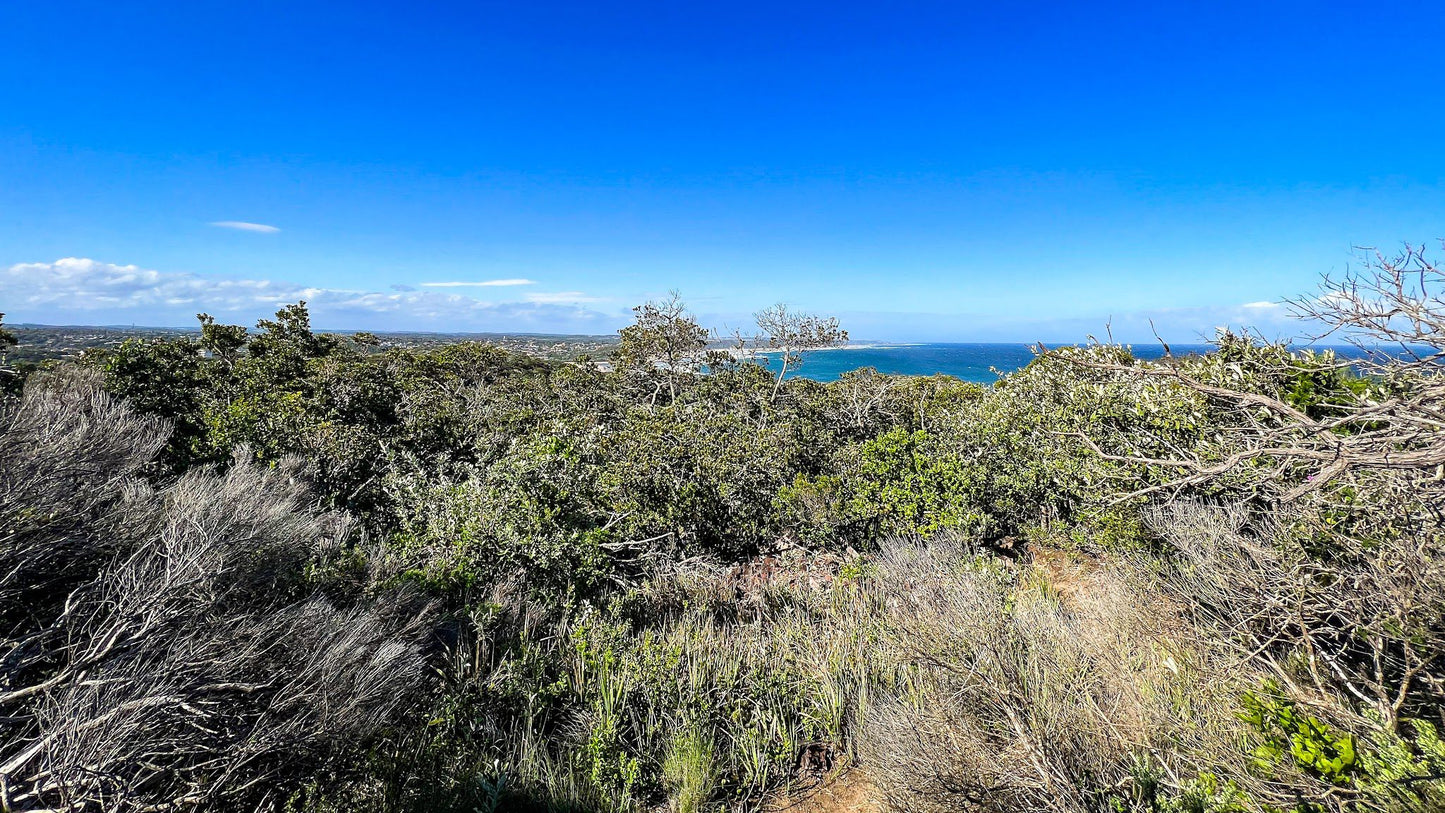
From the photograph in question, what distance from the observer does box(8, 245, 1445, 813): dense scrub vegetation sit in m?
2.54

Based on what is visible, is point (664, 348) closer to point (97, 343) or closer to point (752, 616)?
point (752, 616)

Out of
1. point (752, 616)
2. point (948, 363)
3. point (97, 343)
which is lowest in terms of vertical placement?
point (752, 616)

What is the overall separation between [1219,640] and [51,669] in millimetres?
7265

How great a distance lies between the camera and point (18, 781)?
2.37m

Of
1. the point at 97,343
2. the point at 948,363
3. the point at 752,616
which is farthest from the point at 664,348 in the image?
the point at 948,363

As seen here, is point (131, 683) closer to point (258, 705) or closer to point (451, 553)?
point (258, 705)

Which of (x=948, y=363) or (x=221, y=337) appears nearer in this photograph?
(x=221, y=337)

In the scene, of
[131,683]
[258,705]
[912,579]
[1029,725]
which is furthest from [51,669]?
[912,579]

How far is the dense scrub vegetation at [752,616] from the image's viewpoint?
2.54m

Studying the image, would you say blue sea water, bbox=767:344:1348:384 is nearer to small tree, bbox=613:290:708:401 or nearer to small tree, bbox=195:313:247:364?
small tree, bbox=613:290:708:401

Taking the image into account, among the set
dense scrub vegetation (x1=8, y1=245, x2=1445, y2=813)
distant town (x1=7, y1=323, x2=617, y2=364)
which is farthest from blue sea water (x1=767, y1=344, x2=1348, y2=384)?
distant town (x1=7, y1=323, x2=617, y2=364)

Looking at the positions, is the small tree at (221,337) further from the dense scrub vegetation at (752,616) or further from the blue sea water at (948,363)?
the blue sea water at (948,363)

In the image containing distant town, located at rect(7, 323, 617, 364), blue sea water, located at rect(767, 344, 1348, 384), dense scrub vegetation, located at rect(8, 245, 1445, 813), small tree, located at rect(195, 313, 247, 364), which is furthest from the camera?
distant town, located at rect(7, 323, 617, 364)

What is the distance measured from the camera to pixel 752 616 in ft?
20.2
